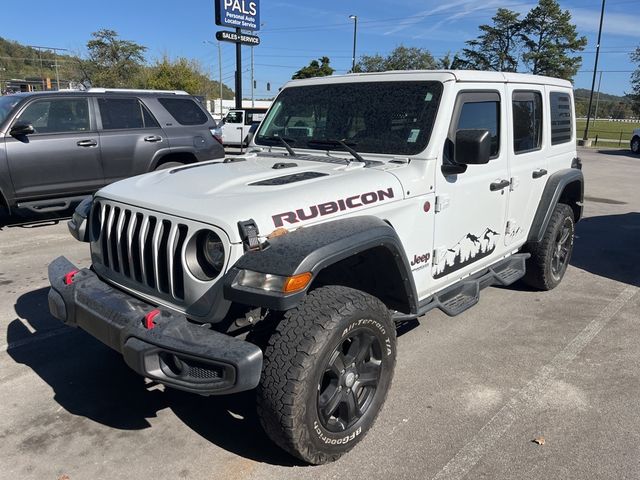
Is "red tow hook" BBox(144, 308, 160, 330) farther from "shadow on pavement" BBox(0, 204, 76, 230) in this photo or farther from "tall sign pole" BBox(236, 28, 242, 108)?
"tall sign pole" BBox(236, 28, 242, 108)

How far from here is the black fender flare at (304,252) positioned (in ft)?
7.62

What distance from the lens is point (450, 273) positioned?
148 inches

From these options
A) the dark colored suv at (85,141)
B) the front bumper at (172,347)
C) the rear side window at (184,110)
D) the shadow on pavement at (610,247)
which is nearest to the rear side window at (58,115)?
the dark colored suv at (85,141)

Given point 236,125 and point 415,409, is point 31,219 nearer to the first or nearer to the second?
point 415,409

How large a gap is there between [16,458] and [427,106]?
3.17 m

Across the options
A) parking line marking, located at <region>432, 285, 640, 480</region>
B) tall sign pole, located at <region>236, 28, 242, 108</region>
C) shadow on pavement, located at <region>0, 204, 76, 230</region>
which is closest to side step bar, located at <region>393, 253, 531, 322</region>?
parking line marking, located at <region>432, 285, 640, 480</region>

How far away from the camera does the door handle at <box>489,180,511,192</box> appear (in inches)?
158

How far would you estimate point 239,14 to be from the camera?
1667 cm

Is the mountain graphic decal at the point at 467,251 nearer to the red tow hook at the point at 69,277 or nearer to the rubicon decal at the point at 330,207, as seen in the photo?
the rubicon decal at the point at 330,207

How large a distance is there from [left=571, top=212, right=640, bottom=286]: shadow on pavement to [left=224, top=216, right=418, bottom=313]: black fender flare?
4.49 m

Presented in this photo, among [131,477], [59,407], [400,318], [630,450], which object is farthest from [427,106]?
[59,407]

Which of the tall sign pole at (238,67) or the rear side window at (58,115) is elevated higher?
the tall sign pole at (238,67)

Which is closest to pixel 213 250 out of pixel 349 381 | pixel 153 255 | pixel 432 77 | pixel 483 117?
pixel 153 255

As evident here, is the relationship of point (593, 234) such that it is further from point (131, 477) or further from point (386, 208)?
point (131, 477)
